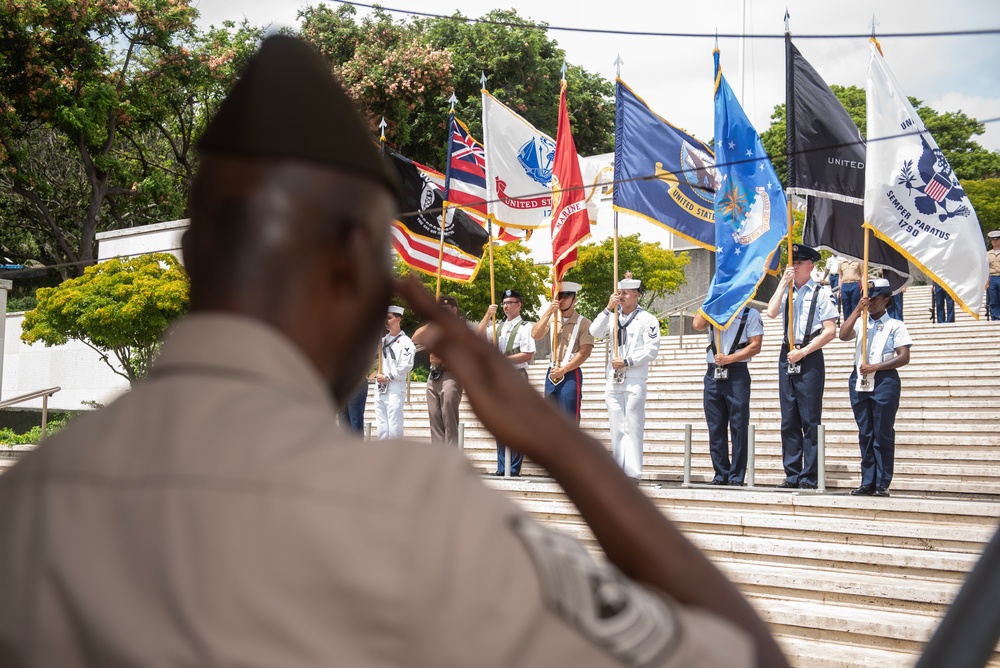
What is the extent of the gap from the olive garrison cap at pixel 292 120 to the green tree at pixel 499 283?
21.7 metres

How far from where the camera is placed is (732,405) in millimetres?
10070

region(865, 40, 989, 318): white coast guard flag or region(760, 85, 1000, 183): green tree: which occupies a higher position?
region(760, 85, 1000, 183): green tree

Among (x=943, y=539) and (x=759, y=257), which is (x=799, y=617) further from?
(x=759, y=257)

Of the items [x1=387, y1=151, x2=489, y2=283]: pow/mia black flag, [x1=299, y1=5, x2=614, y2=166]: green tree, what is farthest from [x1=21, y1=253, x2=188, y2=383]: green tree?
[x1=299, y1=5, x2=614, y2=166]: green tree

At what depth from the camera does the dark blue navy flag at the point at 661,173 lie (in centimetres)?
1121

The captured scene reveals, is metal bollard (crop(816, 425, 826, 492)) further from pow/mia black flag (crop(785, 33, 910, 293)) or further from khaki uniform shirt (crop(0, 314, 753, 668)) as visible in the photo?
khaki uniform shirt (crop(0, 314, 753, 668))

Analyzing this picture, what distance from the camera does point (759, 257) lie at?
10195 mm

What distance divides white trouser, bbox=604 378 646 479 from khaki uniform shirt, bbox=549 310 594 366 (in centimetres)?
59

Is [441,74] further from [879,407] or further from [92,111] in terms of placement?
[879,407]

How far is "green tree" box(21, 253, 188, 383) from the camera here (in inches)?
687

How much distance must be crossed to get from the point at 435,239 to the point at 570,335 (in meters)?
3.81

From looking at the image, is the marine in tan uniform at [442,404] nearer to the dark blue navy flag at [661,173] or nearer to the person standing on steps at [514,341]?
the person standing on steps at [514,341]

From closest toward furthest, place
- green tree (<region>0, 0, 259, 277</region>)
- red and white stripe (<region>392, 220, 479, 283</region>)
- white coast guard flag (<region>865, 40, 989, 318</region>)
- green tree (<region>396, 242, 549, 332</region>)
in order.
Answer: white coast guard flag (<region>865, 40, 989, 318</region>), red and white stripe (<region>392, 220, 479, 283</region>), green tree (<region>396, 242, 549, 332</region>), green tree (<region>0, 0, 259, 277</region>)

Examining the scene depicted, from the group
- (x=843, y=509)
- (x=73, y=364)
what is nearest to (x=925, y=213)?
(x=843, y=509)
